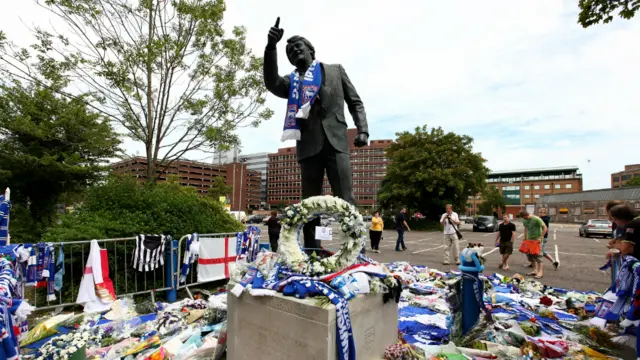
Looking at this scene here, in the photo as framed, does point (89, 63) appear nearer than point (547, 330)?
No

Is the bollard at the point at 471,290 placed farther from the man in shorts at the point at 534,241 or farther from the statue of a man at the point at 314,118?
the man in shorts at the point at 534,241

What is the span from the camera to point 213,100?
8328mm

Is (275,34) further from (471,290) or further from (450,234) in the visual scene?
(450,234)

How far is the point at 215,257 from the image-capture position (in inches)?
246

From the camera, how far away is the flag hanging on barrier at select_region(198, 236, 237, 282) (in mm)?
6043

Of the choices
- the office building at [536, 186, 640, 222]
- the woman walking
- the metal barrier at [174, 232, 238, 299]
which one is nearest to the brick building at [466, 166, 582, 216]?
the office building at [536, 186, 640, 222]

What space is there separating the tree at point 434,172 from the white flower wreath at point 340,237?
26869 mm

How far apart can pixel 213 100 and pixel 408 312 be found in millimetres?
6745

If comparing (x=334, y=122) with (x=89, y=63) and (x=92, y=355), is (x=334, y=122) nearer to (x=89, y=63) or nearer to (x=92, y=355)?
(x=92, y=355)

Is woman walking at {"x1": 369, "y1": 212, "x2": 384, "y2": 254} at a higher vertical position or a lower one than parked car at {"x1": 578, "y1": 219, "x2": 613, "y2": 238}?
higher

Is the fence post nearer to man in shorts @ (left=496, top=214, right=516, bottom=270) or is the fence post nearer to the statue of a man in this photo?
the statue of a man

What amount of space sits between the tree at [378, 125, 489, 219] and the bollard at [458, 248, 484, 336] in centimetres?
2598

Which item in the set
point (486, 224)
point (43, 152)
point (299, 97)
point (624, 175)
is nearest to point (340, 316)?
point (299, 97)

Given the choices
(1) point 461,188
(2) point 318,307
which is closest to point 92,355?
(2) point 318,307
